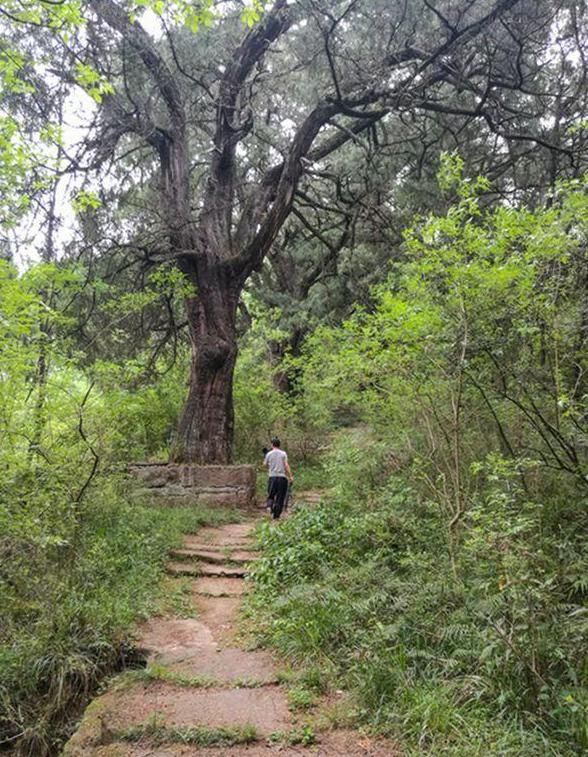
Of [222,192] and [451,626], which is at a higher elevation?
[222,192]

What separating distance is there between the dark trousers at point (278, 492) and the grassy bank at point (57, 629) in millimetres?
3361

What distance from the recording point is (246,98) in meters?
9.66

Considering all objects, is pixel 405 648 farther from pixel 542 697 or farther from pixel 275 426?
pixel 275 426

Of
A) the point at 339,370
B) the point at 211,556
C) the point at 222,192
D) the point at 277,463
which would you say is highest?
the point at 222,192

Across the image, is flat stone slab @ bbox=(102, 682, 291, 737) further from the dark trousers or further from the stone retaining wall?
the stone retaining wall

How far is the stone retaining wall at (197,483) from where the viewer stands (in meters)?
9.45

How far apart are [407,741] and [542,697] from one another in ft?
2.64

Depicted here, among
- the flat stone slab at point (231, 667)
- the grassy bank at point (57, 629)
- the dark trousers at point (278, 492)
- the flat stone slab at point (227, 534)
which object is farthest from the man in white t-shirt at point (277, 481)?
the flat stone slab at point (231, 667)

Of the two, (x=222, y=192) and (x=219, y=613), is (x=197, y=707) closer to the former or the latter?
(x=219, y=613)

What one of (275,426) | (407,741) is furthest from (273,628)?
(275,426)

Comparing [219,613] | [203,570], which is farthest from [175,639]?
[203,570]

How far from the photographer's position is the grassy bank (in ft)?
12.7

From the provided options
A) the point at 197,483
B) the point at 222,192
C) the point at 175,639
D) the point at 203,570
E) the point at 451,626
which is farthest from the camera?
the point at 222,192

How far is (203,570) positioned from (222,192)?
24.2ft
